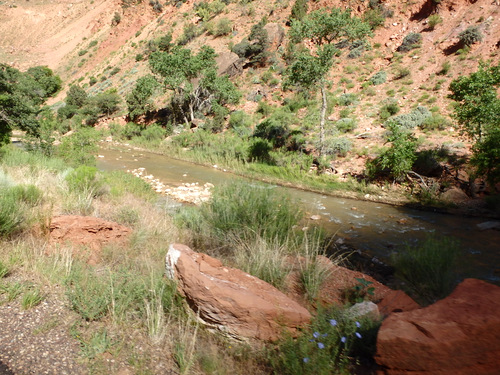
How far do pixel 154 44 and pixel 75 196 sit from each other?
1576 inches

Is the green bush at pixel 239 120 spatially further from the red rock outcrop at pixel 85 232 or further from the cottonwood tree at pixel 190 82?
the red rock outcrop at pixel 85 232

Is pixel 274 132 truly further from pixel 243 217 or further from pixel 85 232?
pixel 85 232

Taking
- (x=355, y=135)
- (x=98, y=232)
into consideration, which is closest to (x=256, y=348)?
(x=98, y=232)

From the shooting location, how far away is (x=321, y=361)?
193 centimetres

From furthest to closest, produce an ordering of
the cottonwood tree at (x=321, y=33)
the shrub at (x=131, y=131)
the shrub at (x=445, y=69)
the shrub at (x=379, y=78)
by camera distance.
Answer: the shrub at (x=131, y=131), the shrub at (x=379, y=78), the shrub at (x=445, y=69), the cottonwood tree at (x=321, y=33)

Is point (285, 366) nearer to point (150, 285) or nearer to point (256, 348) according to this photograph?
point (256, 348)

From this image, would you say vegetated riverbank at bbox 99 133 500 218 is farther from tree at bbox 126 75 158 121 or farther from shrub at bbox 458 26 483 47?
shrub at bbox 458 26 483 47

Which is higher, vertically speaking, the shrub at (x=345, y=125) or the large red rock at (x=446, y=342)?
the shrub at (x=345, y=125)

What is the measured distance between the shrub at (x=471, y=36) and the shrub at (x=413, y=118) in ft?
24.3

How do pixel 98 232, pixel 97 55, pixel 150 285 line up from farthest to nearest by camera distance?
pixel 97 55, pixel 98 232, pixel 150 285

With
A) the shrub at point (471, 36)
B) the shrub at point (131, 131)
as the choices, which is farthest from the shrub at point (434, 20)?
the shrub at point (131, 131)

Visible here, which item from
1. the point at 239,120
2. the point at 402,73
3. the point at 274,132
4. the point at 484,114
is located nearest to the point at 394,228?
the point at 484,114

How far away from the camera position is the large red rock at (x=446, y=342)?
5.56ft

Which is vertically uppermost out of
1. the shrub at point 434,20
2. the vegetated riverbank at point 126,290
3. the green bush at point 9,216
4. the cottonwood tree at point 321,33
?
the shrub at point 434,20
